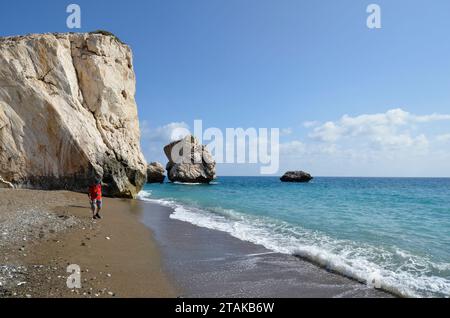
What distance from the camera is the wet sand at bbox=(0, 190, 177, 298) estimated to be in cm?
536

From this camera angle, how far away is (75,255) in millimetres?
7293

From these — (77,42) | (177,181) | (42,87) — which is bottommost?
(177,181)

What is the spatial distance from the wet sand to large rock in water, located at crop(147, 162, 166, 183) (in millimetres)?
57172

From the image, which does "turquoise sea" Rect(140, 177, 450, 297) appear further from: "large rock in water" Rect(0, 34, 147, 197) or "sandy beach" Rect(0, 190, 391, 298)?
"large rock in water" Rect(0, 34, 147, 197)

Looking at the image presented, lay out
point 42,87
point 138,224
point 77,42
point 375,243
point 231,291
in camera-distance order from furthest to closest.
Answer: point 77,42
point 42,87
point 138,224
point 375,243
point 231,291

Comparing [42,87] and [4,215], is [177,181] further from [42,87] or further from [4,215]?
[4,215]

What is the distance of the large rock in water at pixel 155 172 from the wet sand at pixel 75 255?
188 feet

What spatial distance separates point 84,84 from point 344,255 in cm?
2129

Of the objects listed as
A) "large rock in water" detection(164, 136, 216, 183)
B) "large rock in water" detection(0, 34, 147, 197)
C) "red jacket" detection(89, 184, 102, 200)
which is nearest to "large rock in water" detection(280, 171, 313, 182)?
"large rock in water" detection(164, 136, 216, 183)

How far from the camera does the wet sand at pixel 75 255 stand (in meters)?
5.36

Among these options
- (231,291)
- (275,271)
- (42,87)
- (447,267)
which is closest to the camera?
(231,291)

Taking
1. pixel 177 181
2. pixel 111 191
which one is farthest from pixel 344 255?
pixel 177 181

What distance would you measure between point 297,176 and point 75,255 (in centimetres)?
8206

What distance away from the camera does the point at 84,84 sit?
22797mm
